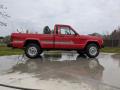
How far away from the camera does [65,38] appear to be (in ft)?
57.5

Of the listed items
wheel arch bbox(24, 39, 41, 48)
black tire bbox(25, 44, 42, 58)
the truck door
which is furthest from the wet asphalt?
the truck door

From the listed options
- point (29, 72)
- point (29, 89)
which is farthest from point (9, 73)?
point (29, 89)

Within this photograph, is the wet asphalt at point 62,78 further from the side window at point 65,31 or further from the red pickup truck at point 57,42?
the side window at point 65,31

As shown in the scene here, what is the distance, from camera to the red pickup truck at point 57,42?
17.1 m

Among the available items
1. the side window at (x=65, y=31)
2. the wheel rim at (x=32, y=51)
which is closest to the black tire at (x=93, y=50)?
the side window at (x=65, y=31)

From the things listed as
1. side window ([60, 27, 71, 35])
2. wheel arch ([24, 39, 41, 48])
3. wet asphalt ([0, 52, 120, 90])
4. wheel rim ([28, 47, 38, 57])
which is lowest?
wet asphalt ([0, 52, 120, 90])

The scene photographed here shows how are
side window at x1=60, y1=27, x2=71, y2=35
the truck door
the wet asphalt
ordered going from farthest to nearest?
side window at x1=60, y1=27, x2=71, y2=35 < the truck door < the wet asphalt

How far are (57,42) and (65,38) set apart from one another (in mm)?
506

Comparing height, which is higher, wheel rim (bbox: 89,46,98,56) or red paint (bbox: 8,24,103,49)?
red paint (bbox: 8,24,103,49)

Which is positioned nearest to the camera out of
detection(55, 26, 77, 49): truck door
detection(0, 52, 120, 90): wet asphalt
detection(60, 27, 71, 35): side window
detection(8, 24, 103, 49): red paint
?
detection(0, 52, 120, 90): wet asphalt

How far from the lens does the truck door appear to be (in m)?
17.5

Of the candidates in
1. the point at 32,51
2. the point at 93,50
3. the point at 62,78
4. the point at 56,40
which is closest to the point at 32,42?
the point at 32,51

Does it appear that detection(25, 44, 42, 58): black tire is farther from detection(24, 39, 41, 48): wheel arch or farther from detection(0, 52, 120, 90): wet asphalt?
detection(0, 52, 120, 90): wet asphalt

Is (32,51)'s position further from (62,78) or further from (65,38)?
(62,78)
